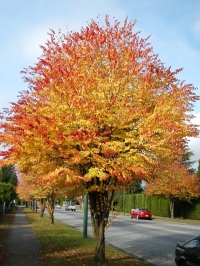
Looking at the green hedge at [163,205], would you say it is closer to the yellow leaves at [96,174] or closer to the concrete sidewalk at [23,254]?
the concrete sidewalk at [23,254]

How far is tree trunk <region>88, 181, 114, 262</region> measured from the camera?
9961 millimetres

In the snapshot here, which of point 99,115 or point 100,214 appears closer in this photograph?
point 99,115

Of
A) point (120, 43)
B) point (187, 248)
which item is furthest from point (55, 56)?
point (187, 248)

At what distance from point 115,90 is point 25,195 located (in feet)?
149

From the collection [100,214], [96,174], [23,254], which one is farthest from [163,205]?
[96,174]

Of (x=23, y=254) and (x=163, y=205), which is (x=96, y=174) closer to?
(x=23, y=254)

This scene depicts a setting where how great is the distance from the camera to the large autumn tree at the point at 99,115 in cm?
810

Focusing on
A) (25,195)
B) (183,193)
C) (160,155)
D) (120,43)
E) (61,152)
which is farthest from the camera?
(25,195)

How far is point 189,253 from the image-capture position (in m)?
8.41

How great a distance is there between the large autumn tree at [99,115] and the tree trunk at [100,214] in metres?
0.03

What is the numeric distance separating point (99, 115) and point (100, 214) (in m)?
3.32

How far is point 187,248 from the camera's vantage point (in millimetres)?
8625

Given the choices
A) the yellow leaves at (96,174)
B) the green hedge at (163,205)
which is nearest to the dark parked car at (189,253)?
the yellow leaves at (96,174)

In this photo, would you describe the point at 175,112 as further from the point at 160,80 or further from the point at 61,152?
the point at 61,152
